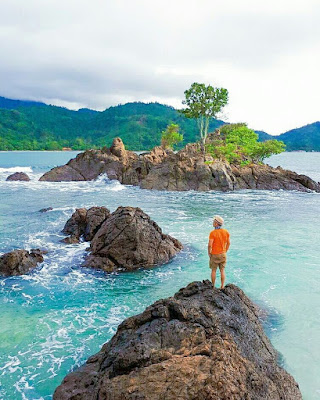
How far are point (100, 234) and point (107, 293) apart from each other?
382 cm

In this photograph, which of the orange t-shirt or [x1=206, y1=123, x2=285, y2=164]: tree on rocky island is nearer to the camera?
the orange t-shirt

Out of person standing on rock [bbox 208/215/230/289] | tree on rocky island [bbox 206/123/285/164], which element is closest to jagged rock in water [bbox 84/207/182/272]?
person standing on rock [bbox 208/215/230/289]

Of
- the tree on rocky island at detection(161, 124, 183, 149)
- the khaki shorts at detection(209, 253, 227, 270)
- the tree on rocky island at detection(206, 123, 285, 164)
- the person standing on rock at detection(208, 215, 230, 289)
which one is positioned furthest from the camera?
the tree on rocky island at detection(161, 124, 183, 149)

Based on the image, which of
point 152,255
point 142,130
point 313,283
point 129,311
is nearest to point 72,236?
point 152,255

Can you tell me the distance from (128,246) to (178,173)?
2971cm

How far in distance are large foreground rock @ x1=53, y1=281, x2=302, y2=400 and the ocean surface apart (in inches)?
53.5

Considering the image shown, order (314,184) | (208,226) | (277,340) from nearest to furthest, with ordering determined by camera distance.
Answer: (277,340)
(208,226)
(314,184)

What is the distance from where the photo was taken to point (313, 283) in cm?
1264

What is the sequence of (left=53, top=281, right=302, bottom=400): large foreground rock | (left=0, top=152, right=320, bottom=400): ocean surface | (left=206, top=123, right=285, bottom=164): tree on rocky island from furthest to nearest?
(left=206, top=123, right=285, bottom=164): tree on rocky island → (left=0, top=152, right=320, bottom=400): ocean surface → (left=53, top=281, right=302, bottom=400): large foreground rock

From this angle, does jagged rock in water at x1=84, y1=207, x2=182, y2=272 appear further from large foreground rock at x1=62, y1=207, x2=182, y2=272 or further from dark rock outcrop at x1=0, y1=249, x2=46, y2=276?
dark rock outcrop at x1=0, y1=249, x2=46, y2=276

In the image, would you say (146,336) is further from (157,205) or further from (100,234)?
(157,205)

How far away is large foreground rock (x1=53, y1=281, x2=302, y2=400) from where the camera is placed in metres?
5.01

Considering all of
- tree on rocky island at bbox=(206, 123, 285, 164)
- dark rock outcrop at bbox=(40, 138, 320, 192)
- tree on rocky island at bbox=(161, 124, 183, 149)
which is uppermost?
tree on rocky island at bbox=(161, 124, 183, 149)

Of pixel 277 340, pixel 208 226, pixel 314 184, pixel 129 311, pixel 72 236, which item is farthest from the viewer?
pixel 314 184
